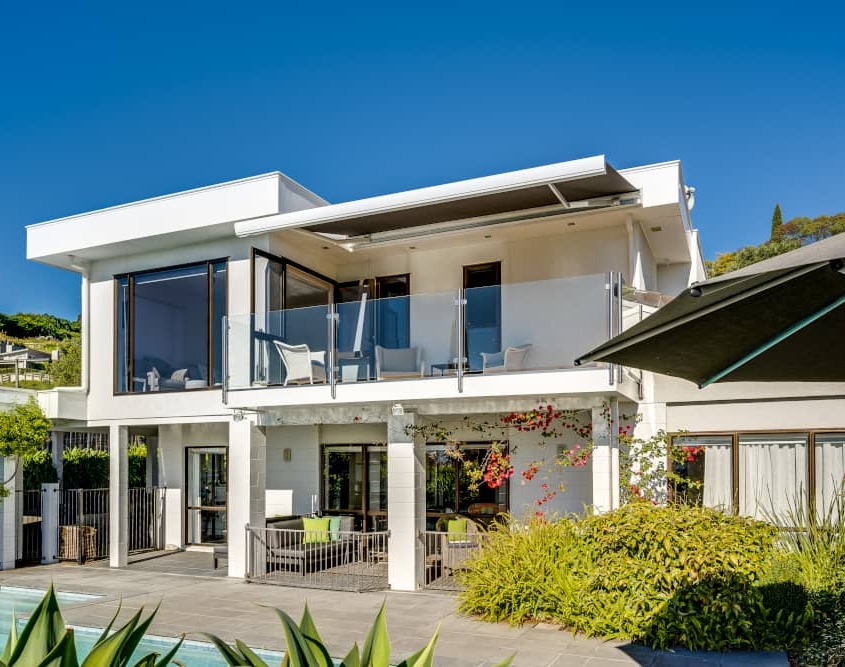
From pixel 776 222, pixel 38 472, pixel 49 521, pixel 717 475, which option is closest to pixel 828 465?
pixel 717 475

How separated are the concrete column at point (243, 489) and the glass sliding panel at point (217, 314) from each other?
1250 mm

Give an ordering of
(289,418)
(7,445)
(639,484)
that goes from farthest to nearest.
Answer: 1. (7,445)
2. (289,418)
3. (639,484)

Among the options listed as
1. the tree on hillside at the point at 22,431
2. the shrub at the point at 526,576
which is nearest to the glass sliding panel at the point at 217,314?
the tree on hillside at the point at 22,431

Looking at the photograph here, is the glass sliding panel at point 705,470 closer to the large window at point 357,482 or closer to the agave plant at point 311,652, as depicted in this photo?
the large window at point 357,482

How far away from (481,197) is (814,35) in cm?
1100

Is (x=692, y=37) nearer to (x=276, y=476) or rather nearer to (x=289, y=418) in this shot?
(x=289, y=418)

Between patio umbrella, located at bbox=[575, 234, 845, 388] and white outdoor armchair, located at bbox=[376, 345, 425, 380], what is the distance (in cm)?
758

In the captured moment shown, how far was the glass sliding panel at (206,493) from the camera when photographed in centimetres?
1811

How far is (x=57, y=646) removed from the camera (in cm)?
240

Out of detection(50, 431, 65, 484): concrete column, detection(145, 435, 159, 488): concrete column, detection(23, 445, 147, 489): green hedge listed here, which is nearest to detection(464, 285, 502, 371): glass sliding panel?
detection(50, 431, 65, 484): concrete column

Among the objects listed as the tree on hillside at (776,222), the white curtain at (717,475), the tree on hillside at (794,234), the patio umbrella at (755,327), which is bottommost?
the white curtain at (717,475)

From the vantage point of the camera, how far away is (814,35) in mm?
18344

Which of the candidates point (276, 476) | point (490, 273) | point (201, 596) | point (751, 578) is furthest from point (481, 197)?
point (276, 476)

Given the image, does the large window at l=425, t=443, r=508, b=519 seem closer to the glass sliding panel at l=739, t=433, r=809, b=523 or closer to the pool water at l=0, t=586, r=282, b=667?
the glass sliding panel at l=739, t=433, r=809, b=523
